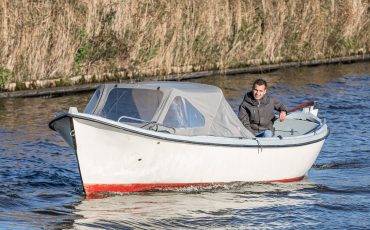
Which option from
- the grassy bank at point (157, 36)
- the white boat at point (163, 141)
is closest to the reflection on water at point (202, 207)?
the white boat at point (163, 141)

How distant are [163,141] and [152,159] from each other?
0.36 meters

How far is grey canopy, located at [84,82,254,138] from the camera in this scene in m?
15.6

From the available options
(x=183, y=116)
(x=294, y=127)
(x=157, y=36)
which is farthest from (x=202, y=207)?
(x=157, y=36)

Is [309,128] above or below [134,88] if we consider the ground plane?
below

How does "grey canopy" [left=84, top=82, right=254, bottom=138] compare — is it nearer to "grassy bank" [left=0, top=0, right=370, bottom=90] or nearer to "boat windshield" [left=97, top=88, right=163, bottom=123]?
"boat windshield" [left=97, top=88, right=163, bottom=123]

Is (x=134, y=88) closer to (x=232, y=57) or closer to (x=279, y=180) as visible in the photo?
(x=279, y=180)

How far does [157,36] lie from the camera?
28031 mm

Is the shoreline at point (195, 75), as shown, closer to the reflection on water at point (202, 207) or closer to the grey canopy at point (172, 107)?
the grey canopy at point (172, 107)

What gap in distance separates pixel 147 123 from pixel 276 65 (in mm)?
16617

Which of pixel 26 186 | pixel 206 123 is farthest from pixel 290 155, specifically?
pixel 26 186

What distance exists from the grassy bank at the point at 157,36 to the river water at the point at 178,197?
121 inches

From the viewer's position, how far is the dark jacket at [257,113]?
17531mm

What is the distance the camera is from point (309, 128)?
18938 mm

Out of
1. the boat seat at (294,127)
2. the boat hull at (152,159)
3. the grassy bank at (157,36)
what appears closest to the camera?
the boat hull at (152,159)
